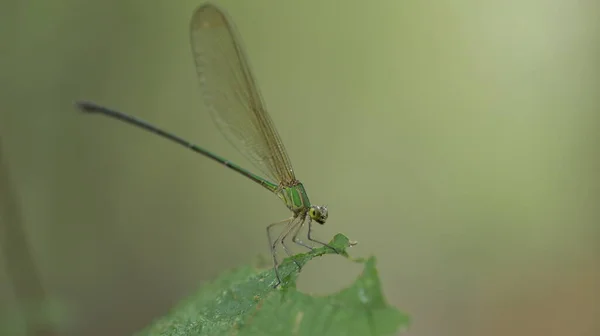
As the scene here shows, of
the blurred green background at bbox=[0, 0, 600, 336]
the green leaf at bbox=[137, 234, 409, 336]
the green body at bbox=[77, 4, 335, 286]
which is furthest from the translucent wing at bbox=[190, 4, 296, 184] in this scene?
the blurred green background at bbox=[0, 0, 600, 336]

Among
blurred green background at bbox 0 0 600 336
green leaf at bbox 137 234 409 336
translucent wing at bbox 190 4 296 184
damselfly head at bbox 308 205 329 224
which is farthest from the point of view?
A: blurred green background at bbox 0 0 600 336

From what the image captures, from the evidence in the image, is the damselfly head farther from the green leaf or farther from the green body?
the green leaf

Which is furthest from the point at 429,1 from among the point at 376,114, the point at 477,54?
the point at 376,114

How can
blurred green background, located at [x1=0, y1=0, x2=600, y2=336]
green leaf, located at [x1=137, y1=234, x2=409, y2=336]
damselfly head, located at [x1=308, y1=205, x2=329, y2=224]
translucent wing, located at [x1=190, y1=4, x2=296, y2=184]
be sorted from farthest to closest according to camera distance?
blurred green background, located at [x1=0, y1=0, x2=600, y2=336] → damselfly head, located at [x1=308, y1=205, x2=329, y2=224] → translucent wing, located at [x1=190, y1=4, x2=296, y2=184] → green leaf, located at [x1=137, y1=234, x2=409, y2=336]

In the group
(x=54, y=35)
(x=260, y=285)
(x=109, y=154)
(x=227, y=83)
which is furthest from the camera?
(x=109, y=154)

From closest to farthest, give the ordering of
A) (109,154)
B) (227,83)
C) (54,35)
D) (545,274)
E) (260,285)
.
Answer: (260,285)
(227,83)
(545,274)
(54,35)
(109,154)

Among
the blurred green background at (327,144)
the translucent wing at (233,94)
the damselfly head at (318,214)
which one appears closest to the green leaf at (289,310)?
the damselfly head at (318,214)

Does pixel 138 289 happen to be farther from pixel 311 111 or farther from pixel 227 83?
pixel 227 83

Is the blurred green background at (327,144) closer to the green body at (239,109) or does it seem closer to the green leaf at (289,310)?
the green body at (239,109)
